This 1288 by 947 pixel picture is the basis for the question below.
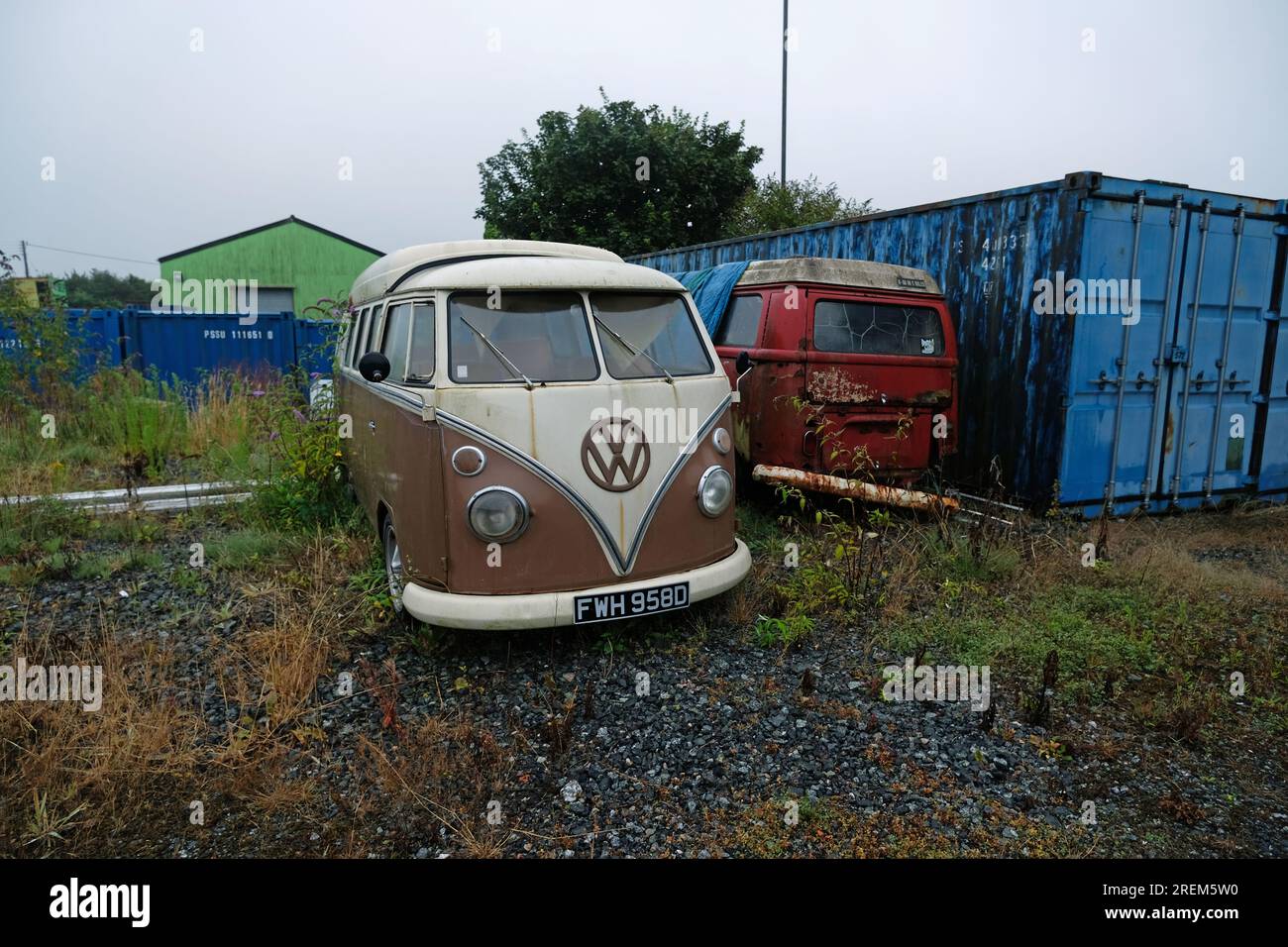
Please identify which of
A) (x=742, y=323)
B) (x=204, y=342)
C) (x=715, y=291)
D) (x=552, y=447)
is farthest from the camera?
(x=204, y=342)

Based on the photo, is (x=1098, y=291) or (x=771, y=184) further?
(x=771, y=184)

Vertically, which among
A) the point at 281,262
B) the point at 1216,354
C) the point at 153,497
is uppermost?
the point at 281,262

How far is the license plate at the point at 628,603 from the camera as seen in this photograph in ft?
12.8

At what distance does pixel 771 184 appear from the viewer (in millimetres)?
20422

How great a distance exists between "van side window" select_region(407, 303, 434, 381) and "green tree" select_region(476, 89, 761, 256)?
16.1 metres

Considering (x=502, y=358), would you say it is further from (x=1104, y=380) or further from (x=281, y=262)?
(x=281, y=262)

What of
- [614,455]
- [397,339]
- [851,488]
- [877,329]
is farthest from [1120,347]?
[397,339]

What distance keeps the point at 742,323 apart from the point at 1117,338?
10.5ft

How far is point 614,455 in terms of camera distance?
4.03m

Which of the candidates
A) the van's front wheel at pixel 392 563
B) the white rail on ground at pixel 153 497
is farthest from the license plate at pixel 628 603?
the white rail on ground at pixel 153 497

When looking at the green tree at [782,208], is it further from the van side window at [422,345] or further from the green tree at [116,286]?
the green tree at [116,286]
